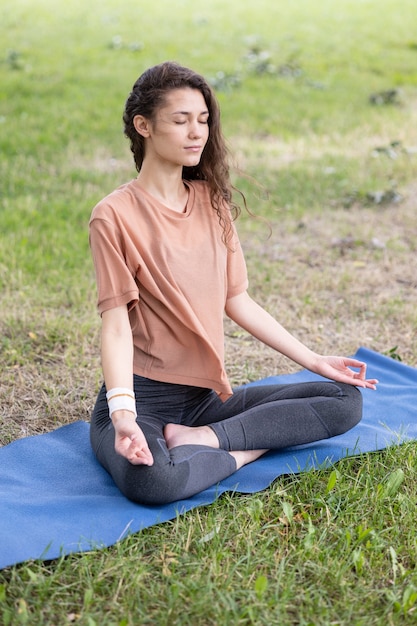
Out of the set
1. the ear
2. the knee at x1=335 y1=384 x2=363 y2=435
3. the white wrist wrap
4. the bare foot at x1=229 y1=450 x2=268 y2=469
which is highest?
the ear

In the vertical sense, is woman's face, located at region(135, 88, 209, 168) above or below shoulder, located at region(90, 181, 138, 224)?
above

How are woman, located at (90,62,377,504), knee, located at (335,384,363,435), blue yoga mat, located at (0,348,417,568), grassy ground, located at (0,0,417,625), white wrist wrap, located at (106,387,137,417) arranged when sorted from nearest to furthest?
grassy ground, located at (0,0,417,625) < blue yoga mat, located at (0,348,417,568) < white wrist wrap, located at (106,387,137,417) < woman, located at (90,62,377,504) < knee, located at (335,384,363,435)

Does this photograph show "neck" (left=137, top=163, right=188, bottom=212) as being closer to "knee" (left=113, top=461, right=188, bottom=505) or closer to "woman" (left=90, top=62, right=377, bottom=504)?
"woman" (left=90, top=62, right=377, bottom=504)

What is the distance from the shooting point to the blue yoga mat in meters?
2.44

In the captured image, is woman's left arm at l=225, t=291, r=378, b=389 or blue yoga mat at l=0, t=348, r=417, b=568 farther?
woman's left arm at l=225, t=291, r=378, b=389

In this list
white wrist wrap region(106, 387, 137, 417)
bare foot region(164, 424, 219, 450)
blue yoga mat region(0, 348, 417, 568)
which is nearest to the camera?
blue yoga mat region(0, 348, 417, 568)

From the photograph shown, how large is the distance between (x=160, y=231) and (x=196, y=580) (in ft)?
3.99

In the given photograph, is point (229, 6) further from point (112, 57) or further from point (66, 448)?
point (66, 448)

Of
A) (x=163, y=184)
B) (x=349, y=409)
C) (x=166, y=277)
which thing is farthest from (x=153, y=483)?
(x=163, y=184)

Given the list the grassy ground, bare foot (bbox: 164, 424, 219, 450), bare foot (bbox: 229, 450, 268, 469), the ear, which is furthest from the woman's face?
bare foot (bbox: 229, 450, 268, 469)

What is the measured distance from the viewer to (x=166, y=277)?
283 centimetres

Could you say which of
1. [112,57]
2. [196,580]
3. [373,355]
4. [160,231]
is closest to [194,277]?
[160,231]

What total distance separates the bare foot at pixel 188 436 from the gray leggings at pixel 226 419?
0.09 feet

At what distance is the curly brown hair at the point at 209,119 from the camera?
8.98 ft
